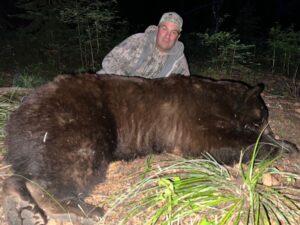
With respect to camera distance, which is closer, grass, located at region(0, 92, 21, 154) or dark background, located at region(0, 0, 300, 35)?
grass, located at region(0, 92, 21, 154)

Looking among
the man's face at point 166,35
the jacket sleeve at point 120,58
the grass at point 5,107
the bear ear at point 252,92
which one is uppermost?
the man's face at point 166,35

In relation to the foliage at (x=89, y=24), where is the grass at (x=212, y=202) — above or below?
below

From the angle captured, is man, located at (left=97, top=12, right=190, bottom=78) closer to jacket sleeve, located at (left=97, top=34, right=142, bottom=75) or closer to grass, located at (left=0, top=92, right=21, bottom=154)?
jacket sleeve, located at (left=97, top=34, right=142, bottom=75)

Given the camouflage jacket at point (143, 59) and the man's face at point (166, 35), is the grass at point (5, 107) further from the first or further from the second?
the man's face at point (166, 35)

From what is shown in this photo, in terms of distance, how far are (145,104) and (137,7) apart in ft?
59.5

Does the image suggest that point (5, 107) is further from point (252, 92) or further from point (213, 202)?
point (213, 202)

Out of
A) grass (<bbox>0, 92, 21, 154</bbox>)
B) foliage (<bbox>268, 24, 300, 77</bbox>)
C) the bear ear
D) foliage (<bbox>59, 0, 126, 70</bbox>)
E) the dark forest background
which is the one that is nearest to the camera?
the bear ear

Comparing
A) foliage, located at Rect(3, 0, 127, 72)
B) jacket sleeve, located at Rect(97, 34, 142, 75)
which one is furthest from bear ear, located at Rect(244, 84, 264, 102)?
foliage, located at Rect(3, 0, 127, 72)

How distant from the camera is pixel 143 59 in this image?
→ 5.68m

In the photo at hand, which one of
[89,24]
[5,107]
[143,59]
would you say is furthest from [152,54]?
[89,24]

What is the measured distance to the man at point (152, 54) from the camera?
554 centimetres

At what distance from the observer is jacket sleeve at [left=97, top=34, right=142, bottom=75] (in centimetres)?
550

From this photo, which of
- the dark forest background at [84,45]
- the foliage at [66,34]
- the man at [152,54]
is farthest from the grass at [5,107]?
the foliage at [66,34]

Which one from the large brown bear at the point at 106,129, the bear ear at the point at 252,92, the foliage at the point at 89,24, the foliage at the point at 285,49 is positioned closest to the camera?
the large brown bear at the point at 106,129
